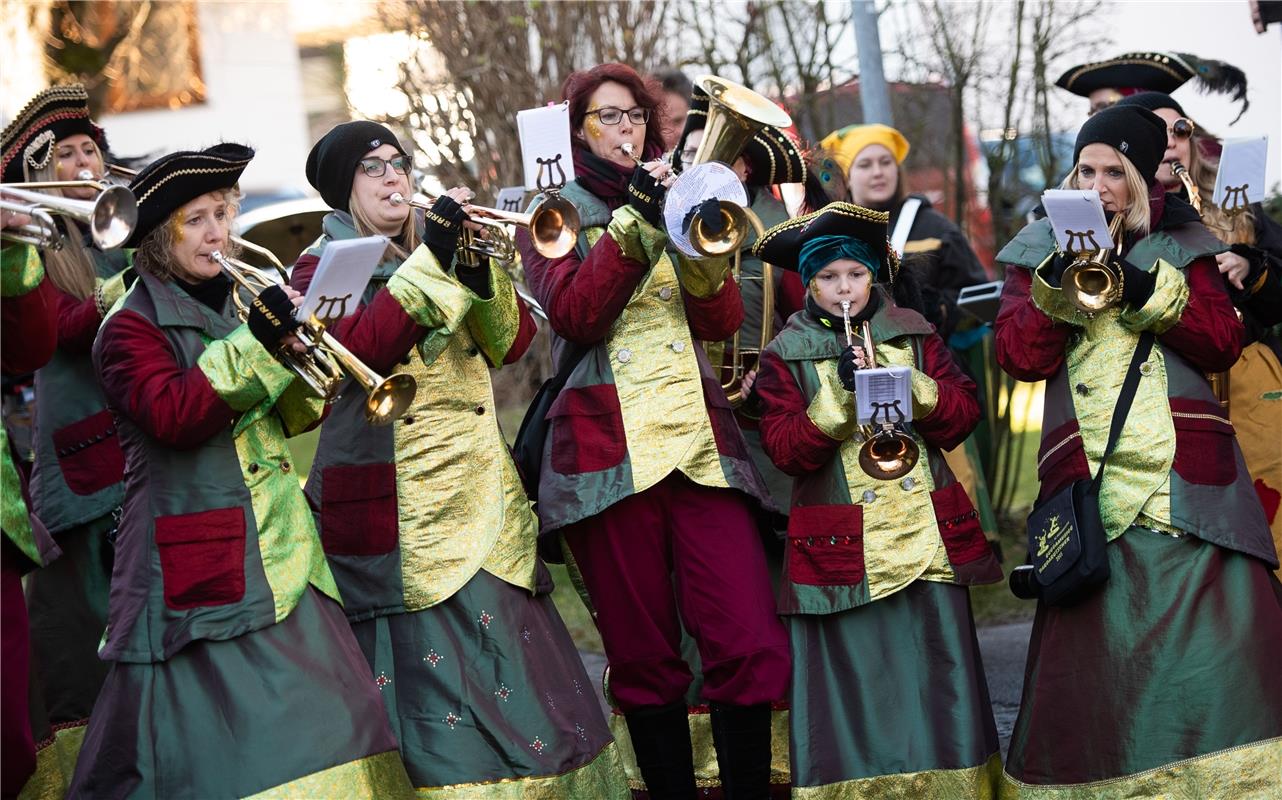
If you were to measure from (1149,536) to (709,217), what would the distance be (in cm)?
161

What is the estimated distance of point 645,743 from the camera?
5316mm

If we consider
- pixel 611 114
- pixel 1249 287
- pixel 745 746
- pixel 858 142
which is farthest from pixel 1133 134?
pixel 858 142

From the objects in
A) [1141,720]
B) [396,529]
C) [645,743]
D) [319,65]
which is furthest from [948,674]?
[319,65]

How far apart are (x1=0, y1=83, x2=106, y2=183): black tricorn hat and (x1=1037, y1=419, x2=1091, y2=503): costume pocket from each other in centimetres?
343

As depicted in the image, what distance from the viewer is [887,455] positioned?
503 cm

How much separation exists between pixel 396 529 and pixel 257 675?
2.54ft

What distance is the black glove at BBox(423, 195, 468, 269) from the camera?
4.84 m

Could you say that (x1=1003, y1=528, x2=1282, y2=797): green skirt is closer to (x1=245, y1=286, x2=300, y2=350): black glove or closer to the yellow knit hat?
(x1=245, y1=286, x2=300, y2=350): black glove

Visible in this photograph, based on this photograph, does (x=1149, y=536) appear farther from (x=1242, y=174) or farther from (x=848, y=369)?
(x=1242, y=174)

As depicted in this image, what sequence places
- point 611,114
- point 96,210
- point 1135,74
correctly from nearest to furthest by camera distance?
1. point 96,210
2. point 611,114
3. point 1135,74

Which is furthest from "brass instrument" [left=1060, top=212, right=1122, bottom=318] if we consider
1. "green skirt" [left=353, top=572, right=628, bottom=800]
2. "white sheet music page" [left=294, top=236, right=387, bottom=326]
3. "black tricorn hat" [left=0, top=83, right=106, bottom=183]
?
"black tricorn hat" [left=0, top=83, right=106, bottom=183]

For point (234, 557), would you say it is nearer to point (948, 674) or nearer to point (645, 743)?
point (645, 743)

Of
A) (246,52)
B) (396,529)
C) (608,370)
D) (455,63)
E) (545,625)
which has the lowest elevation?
(545,625)

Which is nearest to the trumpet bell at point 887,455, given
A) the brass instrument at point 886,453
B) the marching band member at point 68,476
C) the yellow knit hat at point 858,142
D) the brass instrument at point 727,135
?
the brass instrument at point 886,453
